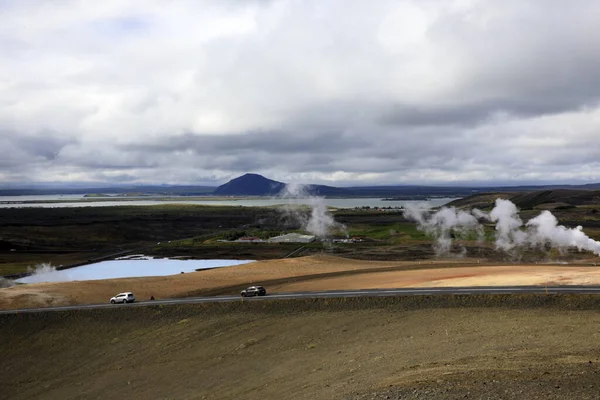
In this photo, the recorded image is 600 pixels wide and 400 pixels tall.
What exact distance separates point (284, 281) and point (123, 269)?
168 feet

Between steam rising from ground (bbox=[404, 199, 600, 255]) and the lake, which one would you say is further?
steam rising from ground (bbox=[404, 199, 600, 255])

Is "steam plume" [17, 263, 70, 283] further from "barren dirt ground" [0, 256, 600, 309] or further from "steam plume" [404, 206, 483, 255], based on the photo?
"steam plume" [404, 206, 483, 255]

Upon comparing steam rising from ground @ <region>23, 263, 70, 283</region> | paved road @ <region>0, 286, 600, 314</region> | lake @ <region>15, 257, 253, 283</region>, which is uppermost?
paved road @ <region>0, 286, 600, 314</region>

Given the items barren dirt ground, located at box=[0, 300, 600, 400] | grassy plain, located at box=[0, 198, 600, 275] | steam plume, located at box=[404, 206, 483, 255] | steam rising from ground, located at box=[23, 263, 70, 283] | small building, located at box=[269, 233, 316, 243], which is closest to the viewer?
barren dirt ground, located at box=[0, 300, 600, 400]

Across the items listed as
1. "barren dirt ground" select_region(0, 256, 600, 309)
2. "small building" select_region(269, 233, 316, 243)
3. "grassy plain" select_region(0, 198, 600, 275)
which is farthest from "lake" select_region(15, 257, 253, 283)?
"small building" select_region(269, 233, 316, 243)

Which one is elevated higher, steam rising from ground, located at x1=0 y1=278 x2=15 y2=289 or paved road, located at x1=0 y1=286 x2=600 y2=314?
paved road, located at x1=0 y1=286 x2=600 y2=314

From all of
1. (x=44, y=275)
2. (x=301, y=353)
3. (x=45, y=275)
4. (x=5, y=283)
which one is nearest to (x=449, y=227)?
(x=45, y=275)

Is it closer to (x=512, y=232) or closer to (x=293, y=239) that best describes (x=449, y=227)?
(x=512, y=232)

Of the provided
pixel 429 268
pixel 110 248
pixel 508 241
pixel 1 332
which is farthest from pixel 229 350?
pixel 110 248

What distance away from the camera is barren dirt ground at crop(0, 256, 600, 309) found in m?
59.7

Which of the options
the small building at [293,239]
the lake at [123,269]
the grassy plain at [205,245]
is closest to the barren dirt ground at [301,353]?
the lake at [123,269]

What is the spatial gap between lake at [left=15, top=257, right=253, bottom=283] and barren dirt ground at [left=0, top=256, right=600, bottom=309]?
1956 centimetres

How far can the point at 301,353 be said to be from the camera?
122ft

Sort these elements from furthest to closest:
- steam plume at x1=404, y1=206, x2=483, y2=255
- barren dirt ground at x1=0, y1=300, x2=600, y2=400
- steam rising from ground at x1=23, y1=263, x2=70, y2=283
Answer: steam plume at x1=404, y1=206, x2=483, y2=255 → steam rising from ground at x1=23, y1=263, x2=70, y2=283 → barren dirt ground at x1=0, y1=300, x2=600, y2=400
